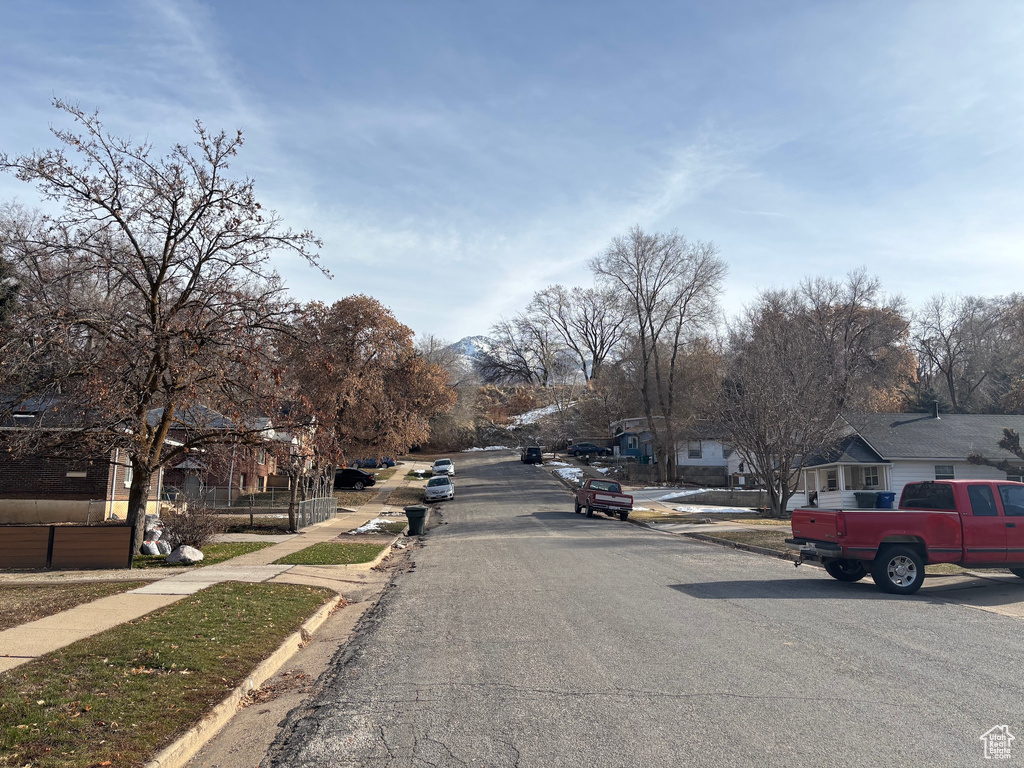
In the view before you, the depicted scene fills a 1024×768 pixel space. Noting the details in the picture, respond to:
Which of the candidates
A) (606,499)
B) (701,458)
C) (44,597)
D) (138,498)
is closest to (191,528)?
(138,498)

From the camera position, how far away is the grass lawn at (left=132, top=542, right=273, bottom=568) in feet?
53.5

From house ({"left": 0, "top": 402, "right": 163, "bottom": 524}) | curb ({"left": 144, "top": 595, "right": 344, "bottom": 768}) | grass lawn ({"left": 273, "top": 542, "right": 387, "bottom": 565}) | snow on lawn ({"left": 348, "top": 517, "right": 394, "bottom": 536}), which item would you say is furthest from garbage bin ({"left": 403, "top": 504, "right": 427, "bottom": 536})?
curb ({"left": 144, "top": 595, "right": 344, "bottom": 768})

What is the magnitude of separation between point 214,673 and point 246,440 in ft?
33.8

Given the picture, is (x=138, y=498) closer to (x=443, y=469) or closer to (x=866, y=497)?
(x=866, y=497)

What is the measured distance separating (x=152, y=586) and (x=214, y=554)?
215 inches

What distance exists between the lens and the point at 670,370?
179 feet

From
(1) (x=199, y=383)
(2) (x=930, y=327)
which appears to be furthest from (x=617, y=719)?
(2) (x=930, y=327)

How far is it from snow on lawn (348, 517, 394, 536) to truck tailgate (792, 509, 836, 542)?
51.9 feet

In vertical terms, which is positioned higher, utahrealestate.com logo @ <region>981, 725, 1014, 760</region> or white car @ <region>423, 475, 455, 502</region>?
white car @ <region>423, 475, 455, 502</region>

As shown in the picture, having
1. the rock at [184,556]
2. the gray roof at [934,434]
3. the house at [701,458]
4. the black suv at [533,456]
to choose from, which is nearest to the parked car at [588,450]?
the black suv at [533,456]

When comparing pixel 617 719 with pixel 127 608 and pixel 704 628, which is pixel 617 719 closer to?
pixel 704 628

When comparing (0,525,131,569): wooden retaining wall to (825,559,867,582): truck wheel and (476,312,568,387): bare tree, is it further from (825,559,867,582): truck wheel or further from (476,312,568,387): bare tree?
(476,312,568,387): bare tree

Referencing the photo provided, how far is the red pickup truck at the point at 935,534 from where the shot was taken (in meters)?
12.2

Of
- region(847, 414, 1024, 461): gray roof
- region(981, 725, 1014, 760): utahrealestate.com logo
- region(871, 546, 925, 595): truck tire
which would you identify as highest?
region(847, 414, 1024, 461): gray roof
